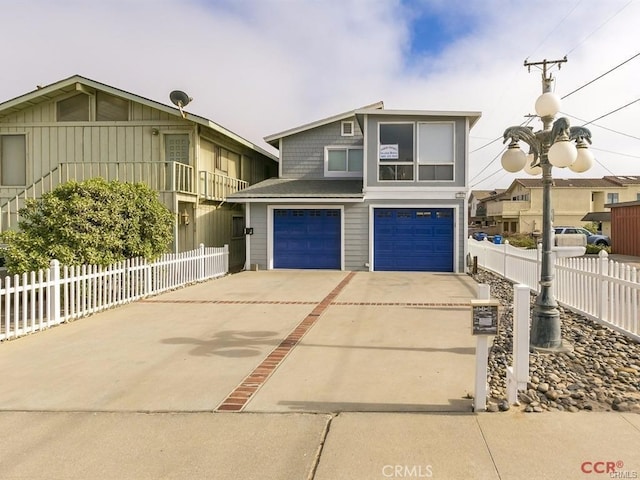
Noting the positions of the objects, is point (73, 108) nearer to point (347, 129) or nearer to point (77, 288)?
point (347, 129)

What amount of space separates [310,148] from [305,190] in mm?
3068

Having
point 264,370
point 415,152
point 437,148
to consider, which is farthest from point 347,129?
point 264,370

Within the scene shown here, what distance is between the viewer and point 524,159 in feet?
22.1

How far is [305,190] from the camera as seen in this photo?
1756 cm

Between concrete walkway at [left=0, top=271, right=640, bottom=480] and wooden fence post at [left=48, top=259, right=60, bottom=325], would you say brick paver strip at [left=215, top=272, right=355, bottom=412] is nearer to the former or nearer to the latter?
concrete walkway at [left=0, top=271, right=640, bottom=480]

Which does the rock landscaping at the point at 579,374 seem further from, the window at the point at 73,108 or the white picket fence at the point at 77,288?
the window at the point at 73,108

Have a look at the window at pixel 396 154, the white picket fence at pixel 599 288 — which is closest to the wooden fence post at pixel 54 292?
the white picket fence at pixel 599 288

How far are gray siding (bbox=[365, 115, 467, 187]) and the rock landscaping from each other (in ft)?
31.5

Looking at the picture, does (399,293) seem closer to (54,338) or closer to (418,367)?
(418,367)

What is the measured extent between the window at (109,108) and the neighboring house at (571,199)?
37.6 m

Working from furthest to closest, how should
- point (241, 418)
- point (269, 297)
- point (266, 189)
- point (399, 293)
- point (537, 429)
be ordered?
1. point (266, 189)
2. point (399, 293)
3. point (269, 297)
4. point (241, 418)
5. point (537, 429)

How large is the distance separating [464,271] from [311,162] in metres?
7.53

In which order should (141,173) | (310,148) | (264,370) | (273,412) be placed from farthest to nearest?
1. (310,148)
2. (141,173)
3. (264,370)
4. (273,412)

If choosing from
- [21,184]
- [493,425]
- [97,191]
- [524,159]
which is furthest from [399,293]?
[21,184]
